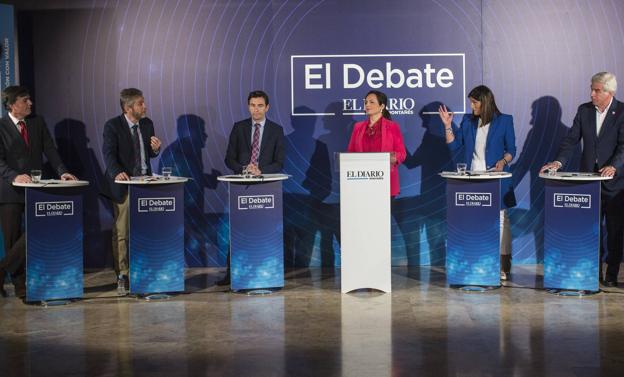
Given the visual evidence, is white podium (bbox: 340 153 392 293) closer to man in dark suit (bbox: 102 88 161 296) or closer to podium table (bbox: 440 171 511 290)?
podium table (bbox: 440 171 511 290)

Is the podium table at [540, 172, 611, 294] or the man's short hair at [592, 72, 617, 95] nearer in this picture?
the podium table at [540, 172, 611, 294]

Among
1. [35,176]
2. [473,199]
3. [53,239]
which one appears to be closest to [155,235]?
[53,239]

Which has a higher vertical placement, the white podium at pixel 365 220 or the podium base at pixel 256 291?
the white podium at pixel 365 220

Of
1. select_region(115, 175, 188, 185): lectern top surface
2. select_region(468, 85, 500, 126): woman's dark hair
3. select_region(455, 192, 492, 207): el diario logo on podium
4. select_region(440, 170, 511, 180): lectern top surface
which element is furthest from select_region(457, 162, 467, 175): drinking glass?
select_region(115, 175, 188, 185): lectern top surface

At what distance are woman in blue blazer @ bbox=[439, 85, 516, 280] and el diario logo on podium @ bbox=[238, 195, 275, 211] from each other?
172 cm

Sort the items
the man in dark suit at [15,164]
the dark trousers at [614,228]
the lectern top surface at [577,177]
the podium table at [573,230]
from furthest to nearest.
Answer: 1. the dark trousers at [614,228]
2. the man in dark suit at [15,164]
3. the podium table at [573,230]
4. the lectern top surface at [577,177]

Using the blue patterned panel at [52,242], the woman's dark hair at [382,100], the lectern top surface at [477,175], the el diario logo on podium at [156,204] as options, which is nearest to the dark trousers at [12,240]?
the blue patterned panel at [52,242]

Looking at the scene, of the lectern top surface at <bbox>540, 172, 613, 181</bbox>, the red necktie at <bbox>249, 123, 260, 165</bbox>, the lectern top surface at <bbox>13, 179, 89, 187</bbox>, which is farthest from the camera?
the red necktie at <bbox>249, 123, 260, 165</bbox>

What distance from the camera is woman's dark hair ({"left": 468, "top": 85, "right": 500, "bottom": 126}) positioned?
7.14 metres

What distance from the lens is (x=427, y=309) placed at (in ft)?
20.2

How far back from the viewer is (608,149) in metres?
6.88

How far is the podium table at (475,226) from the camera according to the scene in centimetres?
668

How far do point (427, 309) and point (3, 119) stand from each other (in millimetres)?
3664

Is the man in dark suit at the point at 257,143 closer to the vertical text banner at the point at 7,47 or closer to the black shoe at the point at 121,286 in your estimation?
the black shoe at the point at 121,286
